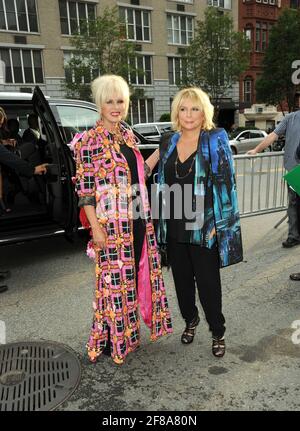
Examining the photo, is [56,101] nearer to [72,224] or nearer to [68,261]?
[72,224]

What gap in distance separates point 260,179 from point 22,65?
85.6 ft

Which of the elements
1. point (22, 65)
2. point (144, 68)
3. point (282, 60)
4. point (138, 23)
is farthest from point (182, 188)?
point (282, 60)

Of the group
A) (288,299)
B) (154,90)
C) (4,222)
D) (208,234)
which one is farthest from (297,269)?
(154,90)

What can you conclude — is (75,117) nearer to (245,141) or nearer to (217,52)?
(245,141)

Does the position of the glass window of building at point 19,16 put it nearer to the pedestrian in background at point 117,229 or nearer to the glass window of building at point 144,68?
the glass window of building at point 144,68

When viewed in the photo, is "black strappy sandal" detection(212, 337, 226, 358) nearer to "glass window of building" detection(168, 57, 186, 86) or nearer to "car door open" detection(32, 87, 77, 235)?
"car door open" detection(32, 87, 77, 235)

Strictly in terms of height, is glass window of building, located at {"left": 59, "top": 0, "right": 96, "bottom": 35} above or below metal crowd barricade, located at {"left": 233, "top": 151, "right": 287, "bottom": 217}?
above

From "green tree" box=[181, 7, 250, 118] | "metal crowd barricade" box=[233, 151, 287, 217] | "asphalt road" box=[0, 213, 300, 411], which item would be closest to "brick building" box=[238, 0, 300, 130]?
"green tree" box=[181, 7, 250, 118]

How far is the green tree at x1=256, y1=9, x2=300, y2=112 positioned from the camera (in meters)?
31.4

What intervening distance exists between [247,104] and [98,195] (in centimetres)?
3876

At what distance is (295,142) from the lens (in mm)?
4785

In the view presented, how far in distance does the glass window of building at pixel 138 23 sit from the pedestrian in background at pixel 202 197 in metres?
30.8

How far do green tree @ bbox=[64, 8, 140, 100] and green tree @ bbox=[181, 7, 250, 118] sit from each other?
19.9ft

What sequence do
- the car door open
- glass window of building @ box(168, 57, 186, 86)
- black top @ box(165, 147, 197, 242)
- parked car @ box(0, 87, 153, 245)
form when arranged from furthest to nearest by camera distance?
glass window of building @ box(168, 57, 186, 86) < parked car @ box(0, 87, 153, 245) < the car door open < black top @ box(165, 147, 197, 242)
